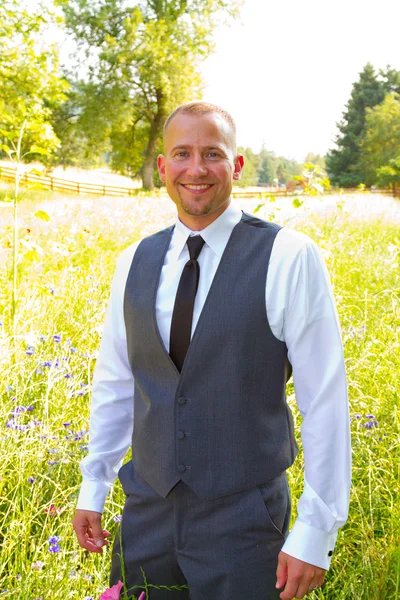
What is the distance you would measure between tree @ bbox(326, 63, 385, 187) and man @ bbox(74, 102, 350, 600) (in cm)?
4662

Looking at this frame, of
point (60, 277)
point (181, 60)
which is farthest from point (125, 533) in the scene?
point (181, 60)

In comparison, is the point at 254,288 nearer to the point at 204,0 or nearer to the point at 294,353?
the point at 294,353

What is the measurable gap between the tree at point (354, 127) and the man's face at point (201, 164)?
46.6 meters

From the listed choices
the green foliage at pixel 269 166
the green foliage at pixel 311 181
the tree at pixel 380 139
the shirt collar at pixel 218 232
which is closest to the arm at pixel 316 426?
the shirt collar at pixel 218 232

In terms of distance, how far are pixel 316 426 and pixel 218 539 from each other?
0.37 m

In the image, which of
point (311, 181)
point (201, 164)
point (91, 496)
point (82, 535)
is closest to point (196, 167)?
point (201, 164)

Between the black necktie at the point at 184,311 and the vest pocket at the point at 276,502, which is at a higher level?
the black necktie at the point at 184,311

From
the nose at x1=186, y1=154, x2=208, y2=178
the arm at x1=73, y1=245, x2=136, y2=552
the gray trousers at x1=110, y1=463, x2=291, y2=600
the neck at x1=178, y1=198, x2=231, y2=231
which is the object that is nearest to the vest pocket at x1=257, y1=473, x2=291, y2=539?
the gray trousers at x1=110, y1=463, x2=291, y2=600

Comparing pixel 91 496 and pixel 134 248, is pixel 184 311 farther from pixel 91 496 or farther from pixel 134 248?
pixel 91 496

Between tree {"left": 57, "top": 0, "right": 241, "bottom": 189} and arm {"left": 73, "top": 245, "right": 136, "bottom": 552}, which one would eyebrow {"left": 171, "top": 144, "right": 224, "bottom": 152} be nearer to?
arm {"left": 73, "top": 245, "right": 136, "bottom": 552}

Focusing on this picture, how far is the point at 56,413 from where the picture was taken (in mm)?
3055

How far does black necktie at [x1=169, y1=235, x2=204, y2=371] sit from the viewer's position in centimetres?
163

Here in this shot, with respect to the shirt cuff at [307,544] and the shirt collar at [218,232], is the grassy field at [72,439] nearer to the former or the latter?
the shirt cuff at [307,544]

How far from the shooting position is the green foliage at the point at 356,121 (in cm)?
4766
